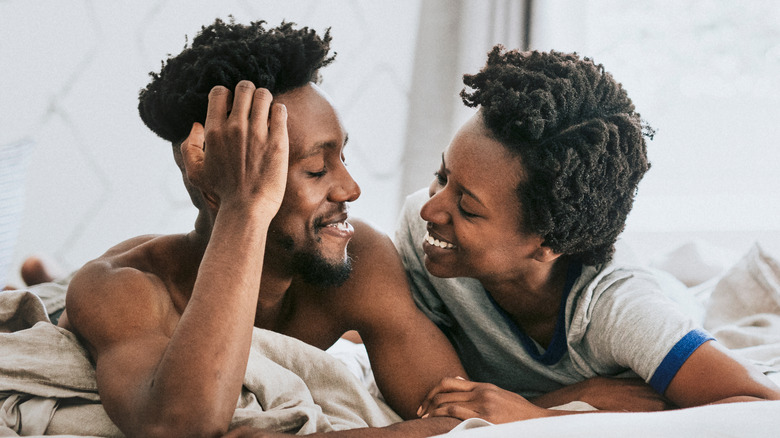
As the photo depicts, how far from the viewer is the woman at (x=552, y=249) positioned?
3.42ft

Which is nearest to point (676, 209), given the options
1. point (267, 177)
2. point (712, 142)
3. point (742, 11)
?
point (712, 142)

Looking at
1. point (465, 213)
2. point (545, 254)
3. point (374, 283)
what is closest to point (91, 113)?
point (374, 283)

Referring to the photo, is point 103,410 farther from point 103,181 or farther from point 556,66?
point 103,181

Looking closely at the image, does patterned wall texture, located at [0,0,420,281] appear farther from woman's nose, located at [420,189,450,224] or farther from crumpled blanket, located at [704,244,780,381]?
crumpled blanket, located at [704,244,780,381]

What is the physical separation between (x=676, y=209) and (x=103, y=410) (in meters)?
2.15

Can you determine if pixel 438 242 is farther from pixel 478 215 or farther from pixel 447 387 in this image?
pixel 447 387

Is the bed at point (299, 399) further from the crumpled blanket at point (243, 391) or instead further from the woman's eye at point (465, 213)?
the woman's eye at point (465, 213)

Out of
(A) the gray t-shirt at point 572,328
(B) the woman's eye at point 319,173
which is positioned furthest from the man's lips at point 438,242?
(B) the woman's eye at point 319,173

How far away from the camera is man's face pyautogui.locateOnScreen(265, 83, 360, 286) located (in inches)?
45.3

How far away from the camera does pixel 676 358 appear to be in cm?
103

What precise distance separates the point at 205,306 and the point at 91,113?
4.82ft

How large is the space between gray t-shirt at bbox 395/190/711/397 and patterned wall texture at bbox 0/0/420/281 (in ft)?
3.68

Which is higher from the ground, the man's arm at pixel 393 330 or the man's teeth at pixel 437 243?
the man's teeth at pixel 437 243

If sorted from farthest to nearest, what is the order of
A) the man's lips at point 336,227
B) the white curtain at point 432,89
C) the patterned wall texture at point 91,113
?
the white curtain at point 432,89, the patterned wall texture at point 91,113, the man's lips at point 336,227
